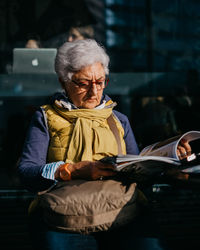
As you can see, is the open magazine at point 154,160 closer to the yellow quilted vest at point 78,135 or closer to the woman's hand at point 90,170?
the woman's hand at point 90,170

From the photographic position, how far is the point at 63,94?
1.68m

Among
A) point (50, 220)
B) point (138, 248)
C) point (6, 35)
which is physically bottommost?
point (138, 248)

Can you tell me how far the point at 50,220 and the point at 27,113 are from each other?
241 cm

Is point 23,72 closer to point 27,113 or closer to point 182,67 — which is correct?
point 27,113

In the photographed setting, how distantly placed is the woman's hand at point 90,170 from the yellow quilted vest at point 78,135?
117 millimetres

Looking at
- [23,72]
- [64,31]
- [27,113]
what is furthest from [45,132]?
[64,31]

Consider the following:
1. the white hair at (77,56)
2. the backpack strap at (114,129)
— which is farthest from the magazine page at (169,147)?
the white hair at (77,56)

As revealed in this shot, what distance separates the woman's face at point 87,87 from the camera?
1.59 metres

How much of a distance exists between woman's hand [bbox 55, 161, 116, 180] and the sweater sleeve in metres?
0.08

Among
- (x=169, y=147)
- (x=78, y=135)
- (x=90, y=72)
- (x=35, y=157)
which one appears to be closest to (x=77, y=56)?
(x=90, y=72)

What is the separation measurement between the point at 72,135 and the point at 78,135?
1.0 inches

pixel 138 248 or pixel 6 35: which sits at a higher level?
pixel 6 35

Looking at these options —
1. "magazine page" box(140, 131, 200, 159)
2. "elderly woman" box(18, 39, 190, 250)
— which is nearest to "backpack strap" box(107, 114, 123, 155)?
"elderly woman" box(18, 39, 190, 250)

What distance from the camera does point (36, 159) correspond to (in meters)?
1.53
